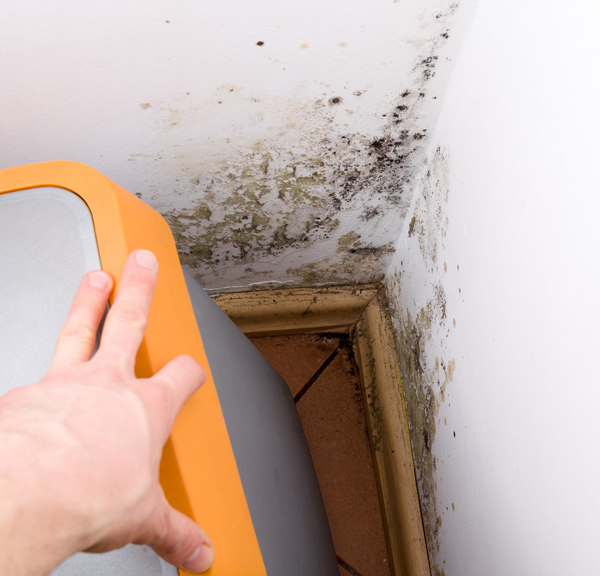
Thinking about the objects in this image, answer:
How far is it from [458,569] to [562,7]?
2.96ft

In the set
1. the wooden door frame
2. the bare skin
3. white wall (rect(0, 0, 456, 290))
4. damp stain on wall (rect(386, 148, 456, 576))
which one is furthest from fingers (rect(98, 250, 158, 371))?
the wooden door frame

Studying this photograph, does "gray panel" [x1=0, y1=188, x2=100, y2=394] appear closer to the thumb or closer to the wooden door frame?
the thumb

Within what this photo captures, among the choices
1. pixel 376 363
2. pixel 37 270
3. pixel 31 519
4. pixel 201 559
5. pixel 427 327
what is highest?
pixel 37 270

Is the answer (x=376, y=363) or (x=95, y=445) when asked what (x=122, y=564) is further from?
(x=376, y=363)

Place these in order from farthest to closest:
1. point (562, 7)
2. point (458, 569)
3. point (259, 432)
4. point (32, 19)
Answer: point (458, 569) → point (259, 432) → point (32, 19) → point (562, 7)

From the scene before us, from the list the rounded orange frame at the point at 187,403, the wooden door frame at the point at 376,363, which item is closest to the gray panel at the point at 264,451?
the rounded orange frame at the point at 187,403

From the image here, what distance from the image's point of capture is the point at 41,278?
0.42 m

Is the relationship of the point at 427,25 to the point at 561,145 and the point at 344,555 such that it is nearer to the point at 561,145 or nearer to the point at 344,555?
the point at 561,145

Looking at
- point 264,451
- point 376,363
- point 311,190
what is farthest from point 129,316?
point 376,363

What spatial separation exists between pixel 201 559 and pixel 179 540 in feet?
0.11

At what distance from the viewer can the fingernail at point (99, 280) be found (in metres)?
0.39

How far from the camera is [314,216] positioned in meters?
0.90

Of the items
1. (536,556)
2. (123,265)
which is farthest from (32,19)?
(536,556)

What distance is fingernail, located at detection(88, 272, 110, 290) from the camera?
0.39 meters
